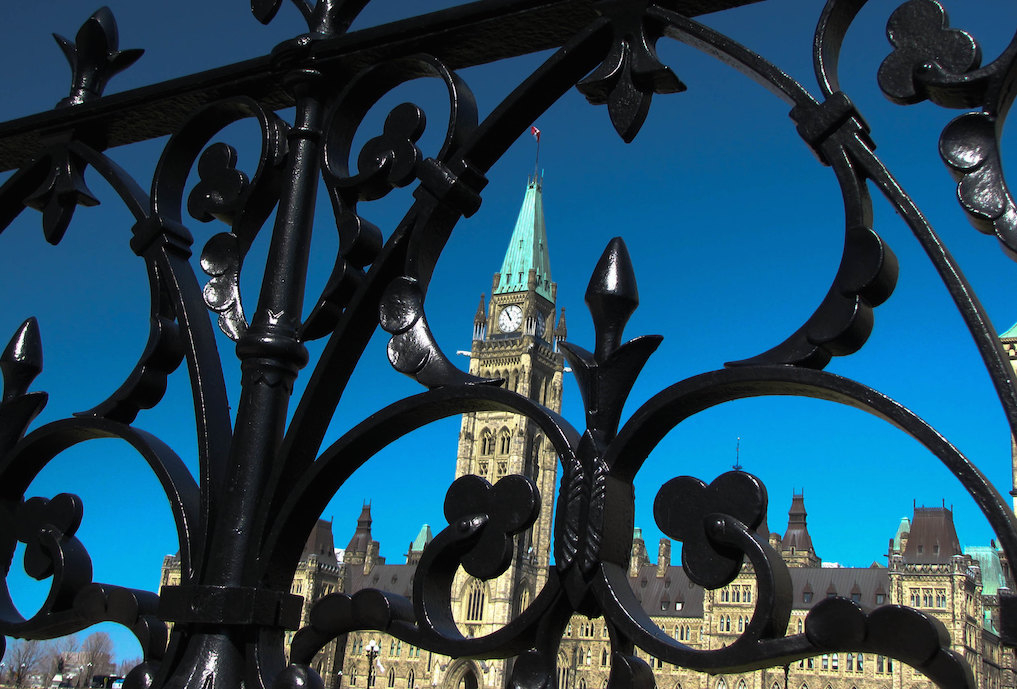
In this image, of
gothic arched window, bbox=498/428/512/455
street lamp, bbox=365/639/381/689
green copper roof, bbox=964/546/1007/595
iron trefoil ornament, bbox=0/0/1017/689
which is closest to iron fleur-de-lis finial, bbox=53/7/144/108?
iron trefoil ornament, bbox=0/0/1017/689

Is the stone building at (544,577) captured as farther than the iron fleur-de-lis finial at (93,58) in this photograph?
Yes

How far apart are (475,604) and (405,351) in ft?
172

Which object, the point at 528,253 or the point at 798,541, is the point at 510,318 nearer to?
the point at 528,253

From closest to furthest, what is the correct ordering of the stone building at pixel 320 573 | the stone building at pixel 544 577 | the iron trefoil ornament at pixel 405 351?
1. the iron trefoil ornament at pixel 405 351
2. the stone building at pixel 544 577
3. the stone building at pixel 320 573

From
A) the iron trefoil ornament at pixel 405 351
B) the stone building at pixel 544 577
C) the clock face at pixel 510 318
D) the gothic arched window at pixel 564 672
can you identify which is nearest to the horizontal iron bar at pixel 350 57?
the iron trefoil ornament at pixel 405 351

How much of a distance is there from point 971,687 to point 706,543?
0.21 m

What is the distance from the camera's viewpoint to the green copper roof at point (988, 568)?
45.7 m

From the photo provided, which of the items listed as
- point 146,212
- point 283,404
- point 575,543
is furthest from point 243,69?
point 575,543

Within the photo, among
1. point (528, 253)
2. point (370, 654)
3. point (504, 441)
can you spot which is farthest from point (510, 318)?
point (370, 654)

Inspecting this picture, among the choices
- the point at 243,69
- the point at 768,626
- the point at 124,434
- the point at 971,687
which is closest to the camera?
the point at 971,687

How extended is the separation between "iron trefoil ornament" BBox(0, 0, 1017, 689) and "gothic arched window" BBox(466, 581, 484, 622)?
168ft

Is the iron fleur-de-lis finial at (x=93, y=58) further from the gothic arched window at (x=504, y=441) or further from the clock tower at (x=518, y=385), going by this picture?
the gothic arched window at (x=504, y=441)

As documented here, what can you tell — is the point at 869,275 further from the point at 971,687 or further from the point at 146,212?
the point at 146,212

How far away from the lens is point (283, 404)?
1120mm
